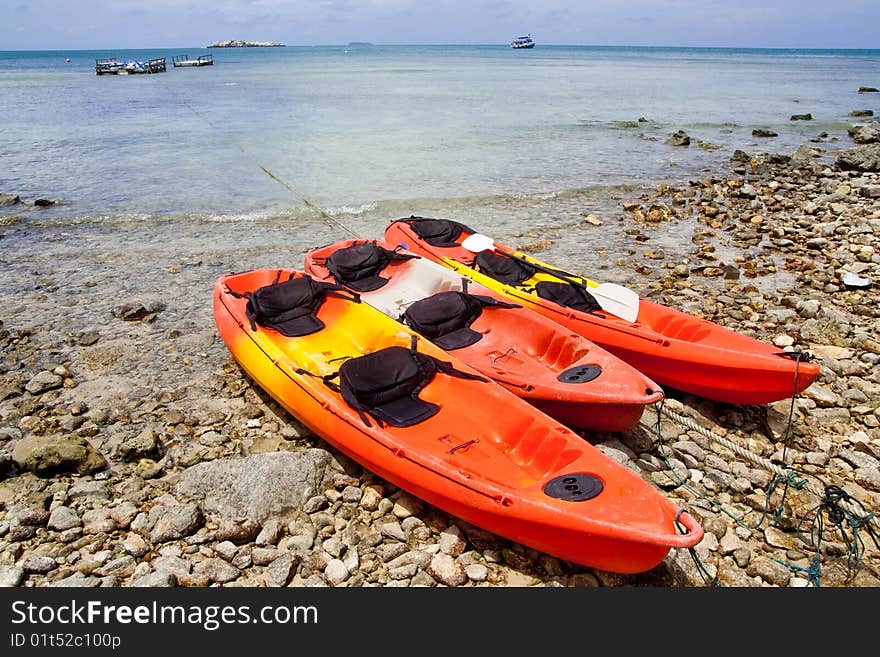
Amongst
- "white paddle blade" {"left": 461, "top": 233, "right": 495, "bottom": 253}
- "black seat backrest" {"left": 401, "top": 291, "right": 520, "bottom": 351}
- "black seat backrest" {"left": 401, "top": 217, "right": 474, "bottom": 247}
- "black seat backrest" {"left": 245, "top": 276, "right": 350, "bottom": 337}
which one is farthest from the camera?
"black seat backrest" {"left": 401, "top": 217, "right": 474, "bottom": 247}

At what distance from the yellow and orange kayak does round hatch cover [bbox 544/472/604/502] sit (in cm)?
123

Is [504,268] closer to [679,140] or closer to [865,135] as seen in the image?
[679,140]

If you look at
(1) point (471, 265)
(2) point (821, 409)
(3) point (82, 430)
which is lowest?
(3) point (82, 430)

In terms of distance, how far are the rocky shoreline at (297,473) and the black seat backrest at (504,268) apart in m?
2.25

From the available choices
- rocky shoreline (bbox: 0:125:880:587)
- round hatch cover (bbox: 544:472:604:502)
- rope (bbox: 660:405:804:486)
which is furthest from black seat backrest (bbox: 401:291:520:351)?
round hatch cover (bbox: 544:472:604:502)

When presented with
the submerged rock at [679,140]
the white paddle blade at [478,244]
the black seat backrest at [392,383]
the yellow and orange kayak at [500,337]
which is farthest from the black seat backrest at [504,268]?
the submerged rock at [679,140]

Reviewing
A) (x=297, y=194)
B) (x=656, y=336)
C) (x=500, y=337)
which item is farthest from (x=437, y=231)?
(x=297, y=194)

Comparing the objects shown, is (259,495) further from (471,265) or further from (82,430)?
(471,265)

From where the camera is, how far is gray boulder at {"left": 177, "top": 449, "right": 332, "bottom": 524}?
5.05 metres

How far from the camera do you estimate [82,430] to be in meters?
6.31

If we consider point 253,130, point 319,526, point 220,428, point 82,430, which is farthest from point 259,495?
point 253,130

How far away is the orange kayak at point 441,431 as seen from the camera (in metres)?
4.13

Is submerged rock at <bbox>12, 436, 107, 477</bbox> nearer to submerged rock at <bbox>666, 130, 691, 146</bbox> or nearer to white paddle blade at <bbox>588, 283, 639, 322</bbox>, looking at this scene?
white paddle blade at <bbox>588, 283, 639, 322</bbox>

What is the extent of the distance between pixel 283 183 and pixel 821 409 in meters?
15.4
